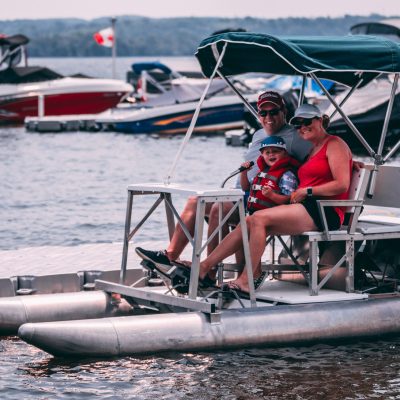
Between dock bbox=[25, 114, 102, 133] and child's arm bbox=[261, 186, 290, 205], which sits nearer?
child's arm bbox=[261, 186, 290, 205]

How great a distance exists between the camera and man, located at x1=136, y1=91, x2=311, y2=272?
9445 mm

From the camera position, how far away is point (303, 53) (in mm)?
9242

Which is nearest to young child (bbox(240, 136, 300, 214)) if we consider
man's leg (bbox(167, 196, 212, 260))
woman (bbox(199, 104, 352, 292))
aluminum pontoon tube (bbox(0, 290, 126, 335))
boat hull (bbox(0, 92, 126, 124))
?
woman (bbox(199, 104, 352, 292))

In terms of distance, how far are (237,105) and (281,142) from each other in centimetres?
2704

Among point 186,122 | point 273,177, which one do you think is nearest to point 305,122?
point 273,177

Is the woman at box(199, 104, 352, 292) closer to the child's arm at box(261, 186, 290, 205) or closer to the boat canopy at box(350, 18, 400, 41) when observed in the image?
the child's arm at box(261, 186, 290, 205)

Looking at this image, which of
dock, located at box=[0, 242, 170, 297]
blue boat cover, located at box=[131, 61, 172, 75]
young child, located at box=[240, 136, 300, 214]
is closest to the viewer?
young child, located at box=[240, 136, 300, 214]

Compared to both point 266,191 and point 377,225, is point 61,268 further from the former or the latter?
point 377,225

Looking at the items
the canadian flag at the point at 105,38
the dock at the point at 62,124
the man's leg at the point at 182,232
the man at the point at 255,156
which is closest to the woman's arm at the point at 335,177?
the man at the point at 255,156

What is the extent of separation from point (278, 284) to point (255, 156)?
1091mm

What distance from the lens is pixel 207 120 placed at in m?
37.0

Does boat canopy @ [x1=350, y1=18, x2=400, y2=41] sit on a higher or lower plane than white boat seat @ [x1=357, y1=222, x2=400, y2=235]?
higher

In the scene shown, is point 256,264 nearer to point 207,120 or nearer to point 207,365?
point 207,365

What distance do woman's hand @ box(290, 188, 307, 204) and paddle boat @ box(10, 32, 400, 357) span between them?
0.16m
